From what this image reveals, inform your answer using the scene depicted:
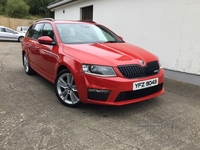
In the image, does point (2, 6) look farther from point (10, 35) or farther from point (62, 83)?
point (62, 83)

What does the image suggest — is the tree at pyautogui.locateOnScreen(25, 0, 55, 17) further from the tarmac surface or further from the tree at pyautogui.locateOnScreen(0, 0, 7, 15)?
the tarmac surface

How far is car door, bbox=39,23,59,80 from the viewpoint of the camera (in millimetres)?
3553

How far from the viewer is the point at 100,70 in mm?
2797

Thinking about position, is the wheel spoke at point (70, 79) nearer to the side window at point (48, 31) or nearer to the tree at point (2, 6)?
the side window at point (48, 31)

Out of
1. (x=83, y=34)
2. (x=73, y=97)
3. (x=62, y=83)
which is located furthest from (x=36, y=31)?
(x=73, y=97)

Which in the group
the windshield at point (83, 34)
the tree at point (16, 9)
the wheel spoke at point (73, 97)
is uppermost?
the tree at point (16, 9)

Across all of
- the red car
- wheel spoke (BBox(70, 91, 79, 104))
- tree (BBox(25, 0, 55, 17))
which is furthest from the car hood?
tree (BBox(25, 0, 55, 17))

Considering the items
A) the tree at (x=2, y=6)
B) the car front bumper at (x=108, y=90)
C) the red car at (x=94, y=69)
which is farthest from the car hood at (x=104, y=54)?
the tree at (x=2, y=6)

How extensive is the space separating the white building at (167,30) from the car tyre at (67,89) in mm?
3314

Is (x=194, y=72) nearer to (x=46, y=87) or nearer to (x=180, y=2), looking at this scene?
(x=180, y=2)

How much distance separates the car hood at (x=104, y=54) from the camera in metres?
2.88

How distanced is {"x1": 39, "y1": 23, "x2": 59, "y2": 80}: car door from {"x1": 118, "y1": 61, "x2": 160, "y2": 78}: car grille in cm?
133

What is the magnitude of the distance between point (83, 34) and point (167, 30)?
2.78 metres

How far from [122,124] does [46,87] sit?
2.30 m
